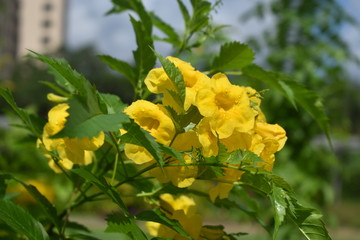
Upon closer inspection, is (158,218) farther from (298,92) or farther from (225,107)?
(298,92)

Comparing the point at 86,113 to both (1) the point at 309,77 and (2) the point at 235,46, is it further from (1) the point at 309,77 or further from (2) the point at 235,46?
(1) the point at 309,77

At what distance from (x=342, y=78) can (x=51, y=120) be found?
155 inches

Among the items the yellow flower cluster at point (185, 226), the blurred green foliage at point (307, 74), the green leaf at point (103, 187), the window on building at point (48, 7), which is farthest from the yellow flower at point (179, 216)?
the window on building at point (48, 7)

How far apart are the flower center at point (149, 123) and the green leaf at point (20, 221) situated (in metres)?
0.18

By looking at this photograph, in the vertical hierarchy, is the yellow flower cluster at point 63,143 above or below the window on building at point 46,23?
above

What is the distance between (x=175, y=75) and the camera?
20.9 inches

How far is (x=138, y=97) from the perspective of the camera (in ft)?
2.37

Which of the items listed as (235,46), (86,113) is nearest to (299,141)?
(235,46)

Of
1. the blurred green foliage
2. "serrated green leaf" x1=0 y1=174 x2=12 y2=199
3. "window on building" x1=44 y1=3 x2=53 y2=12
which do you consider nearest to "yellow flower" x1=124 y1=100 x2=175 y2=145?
"serrated green leaf" x1=0 y1=174 x2=12 y2=199

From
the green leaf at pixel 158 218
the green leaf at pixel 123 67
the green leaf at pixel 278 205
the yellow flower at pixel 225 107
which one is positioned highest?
the yellow flower at pixel 225 107

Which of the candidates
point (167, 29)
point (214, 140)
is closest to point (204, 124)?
point (214, 140)

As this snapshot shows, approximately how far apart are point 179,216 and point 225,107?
0.22 meters

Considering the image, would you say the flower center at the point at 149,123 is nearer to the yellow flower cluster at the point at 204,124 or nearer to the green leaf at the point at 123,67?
the yellow flower cluster at the point at 204,124

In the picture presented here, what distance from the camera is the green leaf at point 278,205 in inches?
19.2
